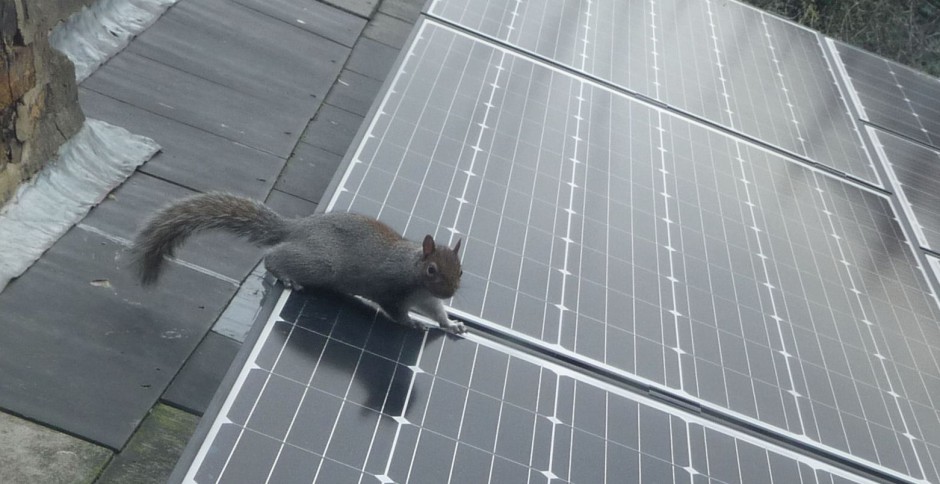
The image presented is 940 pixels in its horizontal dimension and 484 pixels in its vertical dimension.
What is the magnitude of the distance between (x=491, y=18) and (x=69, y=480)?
566cm

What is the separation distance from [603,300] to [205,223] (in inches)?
88.9

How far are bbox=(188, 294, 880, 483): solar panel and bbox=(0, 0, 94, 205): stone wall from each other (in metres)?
2.42

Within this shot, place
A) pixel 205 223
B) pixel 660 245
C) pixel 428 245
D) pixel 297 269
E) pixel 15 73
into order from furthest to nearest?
pixel 660 245
pixel 15 73
pixel 205 223
pixel 297 269
pixel 428 245

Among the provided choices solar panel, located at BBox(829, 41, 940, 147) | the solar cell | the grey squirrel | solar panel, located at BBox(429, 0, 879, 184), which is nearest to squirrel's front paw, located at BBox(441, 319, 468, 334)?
the grey squirrel

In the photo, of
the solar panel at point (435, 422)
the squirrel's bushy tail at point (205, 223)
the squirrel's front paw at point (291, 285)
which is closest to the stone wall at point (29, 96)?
the squirrel's bushy tail at point (205, 223)

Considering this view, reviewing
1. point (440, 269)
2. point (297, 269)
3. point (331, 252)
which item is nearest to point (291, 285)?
point (297, 269)

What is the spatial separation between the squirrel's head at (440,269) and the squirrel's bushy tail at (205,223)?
969 mm

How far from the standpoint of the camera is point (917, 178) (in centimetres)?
848

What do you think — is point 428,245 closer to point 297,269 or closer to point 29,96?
point 297,269

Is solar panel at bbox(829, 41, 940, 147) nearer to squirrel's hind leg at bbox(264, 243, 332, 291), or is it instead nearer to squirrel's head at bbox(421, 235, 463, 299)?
squirrel's head at bbox(421, 235, 463, 299)

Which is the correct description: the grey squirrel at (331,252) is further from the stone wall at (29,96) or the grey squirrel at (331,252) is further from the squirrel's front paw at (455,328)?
the stone wall at (29,96)

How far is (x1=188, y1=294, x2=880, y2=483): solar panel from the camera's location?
3.86 metres

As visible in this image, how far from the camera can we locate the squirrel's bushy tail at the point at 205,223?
18.2ft

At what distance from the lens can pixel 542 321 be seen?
512cm
